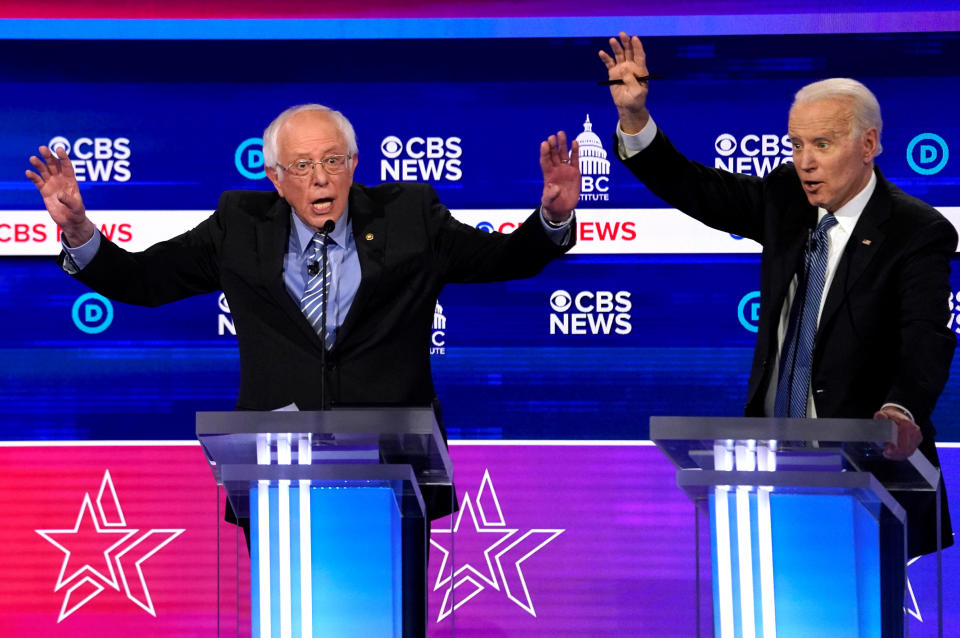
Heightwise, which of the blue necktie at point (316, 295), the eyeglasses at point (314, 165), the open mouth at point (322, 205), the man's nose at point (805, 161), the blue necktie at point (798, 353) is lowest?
the blue necktie at point (798, 353)

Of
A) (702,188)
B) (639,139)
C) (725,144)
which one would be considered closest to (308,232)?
(639,139)

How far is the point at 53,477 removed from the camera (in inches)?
171

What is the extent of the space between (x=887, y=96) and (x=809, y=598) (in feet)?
7.72

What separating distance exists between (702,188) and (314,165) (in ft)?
2.98

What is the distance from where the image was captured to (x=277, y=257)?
3213 mm

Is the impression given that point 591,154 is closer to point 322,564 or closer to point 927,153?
point 927,153

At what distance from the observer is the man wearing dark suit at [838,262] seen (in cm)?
296

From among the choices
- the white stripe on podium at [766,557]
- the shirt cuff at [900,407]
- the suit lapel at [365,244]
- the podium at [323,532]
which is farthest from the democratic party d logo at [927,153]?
the podium at [323,532]

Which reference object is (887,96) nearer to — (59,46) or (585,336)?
(585,336)

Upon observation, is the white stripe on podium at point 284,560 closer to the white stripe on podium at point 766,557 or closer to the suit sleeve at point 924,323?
the white stripe on podium at point 766,557

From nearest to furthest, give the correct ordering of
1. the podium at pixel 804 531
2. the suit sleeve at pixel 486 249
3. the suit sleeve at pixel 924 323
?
1. the podium at pixel 804 531
2. the suit sleeve at pixel 924 323
3. the suit sleeve at pixel 486 249

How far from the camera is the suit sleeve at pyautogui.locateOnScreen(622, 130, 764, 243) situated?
10.5ft

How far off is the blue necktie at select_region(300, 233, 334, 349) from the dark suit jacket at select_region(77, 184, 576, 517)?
29 millimetres

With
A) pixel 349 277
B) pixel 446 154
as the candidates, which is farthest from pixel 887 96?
pixel 349 277
